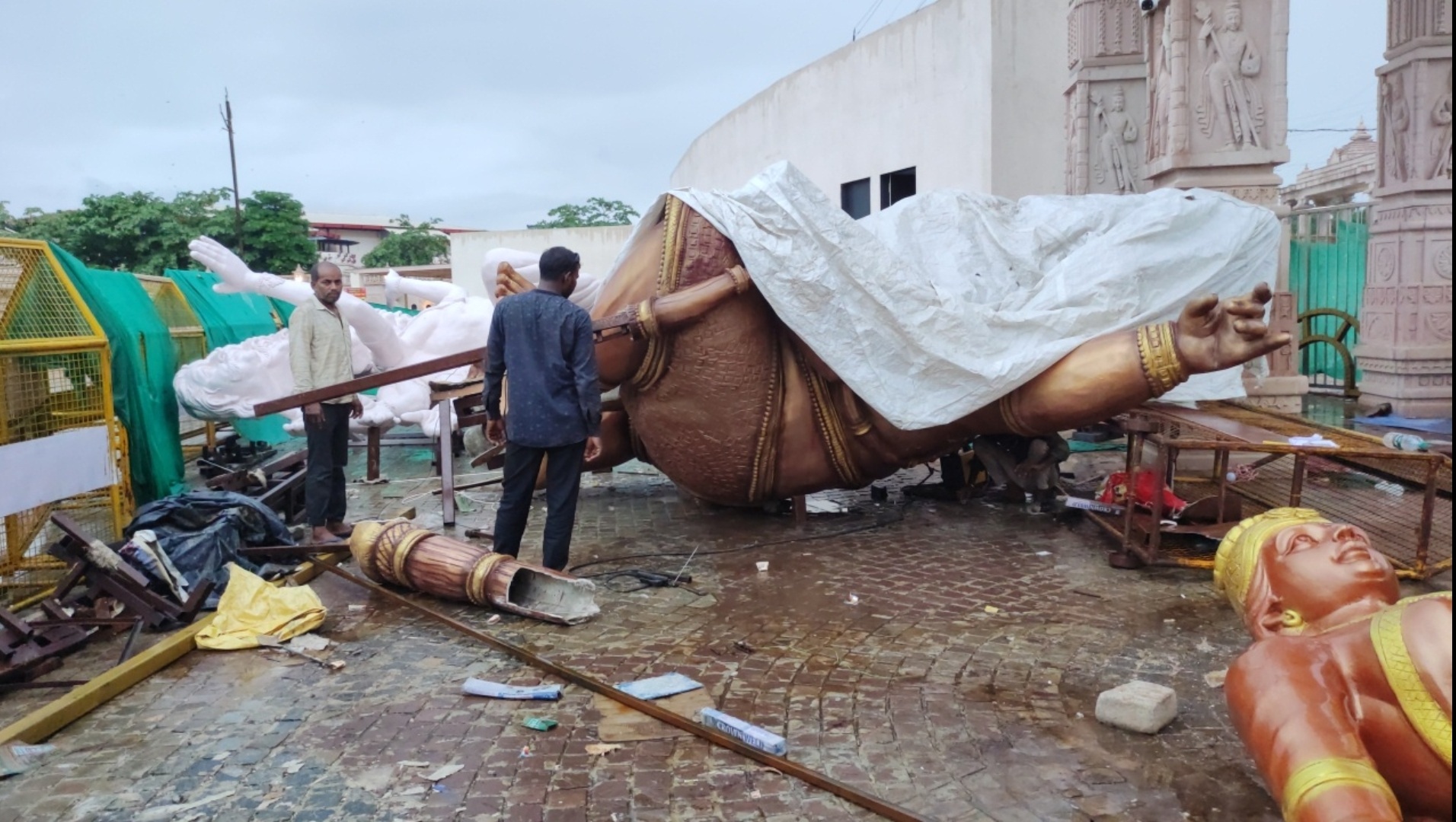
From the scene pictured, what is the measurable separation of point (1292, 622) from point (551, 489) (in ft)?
11.0

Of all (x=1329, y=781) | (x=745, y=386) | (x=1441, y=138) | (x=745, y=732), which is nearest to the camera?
(x=1329, y=781)

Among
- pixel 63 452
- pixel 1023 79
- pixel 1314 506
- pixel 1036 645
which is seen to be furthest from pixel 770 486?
pixel 1023 79

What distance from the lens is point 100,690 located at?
11.7ft

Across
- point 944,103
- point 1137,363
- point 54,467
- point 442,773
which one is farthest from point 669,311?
point 944,103

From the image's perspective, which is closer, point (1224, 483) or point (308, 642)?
point (308, 642)

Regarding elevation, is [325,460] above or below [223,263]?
below

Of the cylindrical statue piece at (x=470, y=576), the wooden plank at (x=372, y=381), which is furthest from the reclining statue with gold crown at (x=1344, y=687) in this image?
the wooden plank at (x=372, y=381)

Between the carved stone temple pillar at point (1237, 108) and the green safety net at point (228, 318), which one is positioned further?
the green safety net at point (228, 318)

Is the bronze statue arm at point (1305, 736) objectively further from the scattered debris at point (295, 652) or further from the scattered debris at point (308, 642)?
the scattered debris at point (308, 642)

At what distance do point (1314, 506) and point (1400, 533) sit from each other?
2.03ft

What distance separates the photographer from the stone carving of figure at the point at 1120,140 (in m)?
8.72

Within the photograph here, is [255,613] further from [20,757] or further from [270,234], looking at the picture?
[270,234]

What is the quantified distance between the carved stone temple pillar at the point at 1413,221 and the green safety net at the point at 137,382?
9.53 m

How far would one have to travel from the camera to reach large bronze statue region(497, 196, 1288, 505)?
15.8ft
